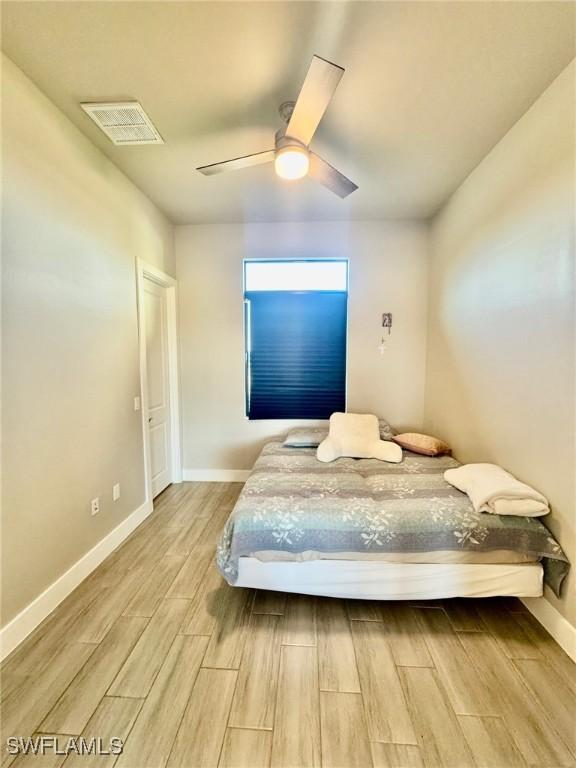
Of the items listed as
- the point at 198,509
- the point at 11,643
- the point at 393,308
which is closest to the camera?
the point at 11,643

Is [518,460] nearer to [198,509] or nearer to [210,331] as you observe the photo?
[198,509]

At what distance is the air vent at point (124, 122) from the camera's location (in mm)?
1813

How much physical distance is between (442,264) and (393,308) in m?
0.63

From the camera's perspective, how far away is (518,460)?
191cm

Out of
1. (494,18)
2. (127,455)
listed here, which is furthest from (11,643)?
(494,18)

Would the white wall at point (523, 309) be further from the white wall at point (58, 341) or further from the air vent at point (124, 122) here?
the white wall at point (58, 341)

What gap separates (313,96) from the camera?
4.65 ft

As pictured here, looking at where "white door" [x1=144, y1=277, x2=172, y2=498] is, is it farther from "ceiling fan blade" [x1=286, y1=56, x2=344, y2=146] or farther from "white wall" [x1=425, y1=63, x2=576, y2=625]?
"white wall" [x1=425, y1=63, x2=576, y2=625]

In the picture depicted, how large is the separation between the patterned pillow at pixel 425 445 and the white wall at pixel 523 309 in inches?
5.4

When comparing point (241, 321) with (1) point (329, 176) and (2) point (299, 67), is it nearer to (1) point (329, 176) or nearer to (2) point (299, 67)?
(1) point (329, 176)

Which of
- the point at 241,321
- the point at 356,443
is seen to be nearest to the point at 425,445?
the point at 356,443

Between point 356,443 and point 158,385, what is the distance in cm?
211

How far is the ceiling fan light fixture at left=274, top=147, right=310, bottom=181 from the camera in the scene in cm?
170

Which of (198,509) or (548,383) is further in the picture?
(198,509)
